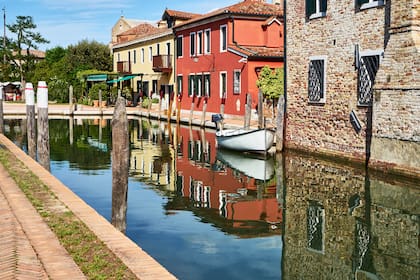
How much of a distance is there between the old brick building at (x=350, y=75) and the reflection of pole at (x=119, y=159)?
291 inches

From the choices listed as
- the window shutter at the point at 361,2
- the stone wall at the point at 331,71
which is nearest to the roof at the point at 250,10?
the stone wall at the point at 331,71

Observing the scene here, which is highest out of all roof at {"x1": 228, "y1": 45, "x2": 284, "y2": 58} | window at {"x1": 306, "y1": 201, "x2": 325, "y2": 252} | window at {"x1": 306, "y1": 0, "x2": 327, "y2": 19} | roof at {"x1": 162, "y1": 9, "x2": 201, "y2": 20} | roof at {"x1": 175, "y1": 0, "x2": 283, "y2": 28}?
roof at {"x1": 162, "y1": 9, "x2": 201, "y2": 20}

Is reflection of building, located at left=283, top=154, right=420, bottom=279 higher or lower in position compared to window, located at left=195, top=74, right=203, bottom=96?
lower

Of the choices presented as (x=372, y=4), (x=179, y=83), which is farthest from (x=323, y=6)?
(x=179, y=83)

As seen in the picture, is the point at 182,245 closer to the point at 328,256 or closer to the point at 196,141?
the point at 328,256

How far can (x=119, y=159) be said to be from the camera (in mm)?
7820

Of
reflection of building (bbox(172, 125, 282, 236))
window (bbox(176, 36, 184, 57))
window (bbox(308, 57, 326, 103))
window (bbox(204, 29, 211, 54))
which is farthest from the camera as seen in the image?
window (bbox(176, 36, 184, 57))

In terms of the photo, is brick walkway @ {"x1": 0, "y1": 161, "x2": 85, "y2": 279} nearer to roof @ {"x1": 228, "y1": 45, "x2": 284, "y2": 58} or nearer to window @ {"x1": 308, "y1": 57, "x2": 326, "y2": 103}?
window @ {"x1": 308, "y1": 57, "x2": 326, "y2": 103}

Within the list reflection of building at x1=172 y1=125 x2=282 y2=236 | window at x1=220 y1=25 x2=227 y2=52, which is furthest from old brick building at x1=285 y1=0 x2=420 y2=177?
window at x1=220 y1=25 x2=227 y2=52

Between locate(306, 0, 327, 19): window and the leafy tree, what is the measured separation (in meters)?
8.55

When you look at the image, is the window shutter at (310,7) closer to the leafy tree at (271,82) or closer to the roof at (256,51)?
the leafy tree at (271,82)

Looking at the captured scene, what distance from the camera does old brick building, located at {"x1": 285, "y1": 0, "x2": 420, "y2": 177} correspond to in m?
13.0

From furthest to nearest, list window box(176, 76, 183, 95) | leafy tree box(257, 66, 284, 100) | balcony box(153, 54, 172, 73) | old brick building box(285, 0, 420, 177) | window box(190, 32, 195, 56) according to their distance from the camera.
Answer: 1. balcony box(153, 54, 172, 73)
2. window box(176, 76, 183, 95)
3. window box(190, 32, 195, 56)
4. leafy tree box(257, 66, 284, 100)
5. old brick building box(285, 0, 420, 177)

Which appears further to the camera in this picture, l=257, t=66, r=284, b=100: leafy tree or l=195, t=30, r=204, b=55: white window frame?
l=195, t=30, r=204, b=55: white window frame
